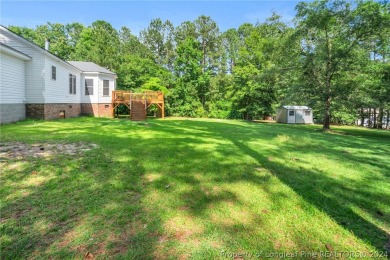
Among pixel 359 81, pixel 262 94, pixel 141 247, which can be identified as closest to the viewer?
pixel 141 247

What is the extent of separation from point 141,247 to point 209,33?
39183mm

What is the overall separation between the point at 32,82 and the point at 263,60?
2325 cm

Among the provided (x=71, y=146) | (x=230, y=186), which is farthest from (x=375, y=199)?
(x=71, y=146)

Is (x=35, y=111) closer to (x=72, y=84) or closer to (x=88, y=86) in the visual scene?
(x=72, y=84)

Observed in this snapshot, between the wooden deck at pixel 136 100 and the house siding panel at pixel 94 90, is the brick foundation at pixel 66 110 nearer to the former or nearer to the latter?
the house siding panel at pixel 94 90

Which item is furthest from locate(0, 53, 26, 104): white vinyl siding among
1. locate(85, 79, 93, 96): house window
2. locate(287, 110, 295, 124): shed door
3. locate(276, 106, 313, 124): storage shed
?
locate(287, 110, 295, 124): shed door

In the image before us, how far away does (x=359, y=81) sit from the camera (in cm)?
1538

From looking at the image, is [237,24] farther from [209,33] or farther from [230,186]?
[230,186]

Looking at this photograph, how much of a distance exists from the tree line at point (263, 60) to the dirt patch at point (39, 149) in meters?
15.8

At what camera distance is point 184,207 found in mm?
2916

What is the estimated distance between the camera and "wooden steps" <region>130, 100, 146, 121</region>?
1834cm

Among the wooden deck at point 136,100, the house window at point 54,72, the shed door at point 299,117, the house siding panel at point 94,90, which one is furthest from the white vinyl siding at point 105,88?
the shed door at point 299,117

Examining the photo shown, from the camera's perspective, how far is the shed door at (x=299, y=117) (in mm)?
27644

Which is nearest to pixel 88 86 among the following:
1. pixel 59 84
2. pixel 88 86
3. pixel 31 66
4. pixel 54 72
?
pixel 88 86
